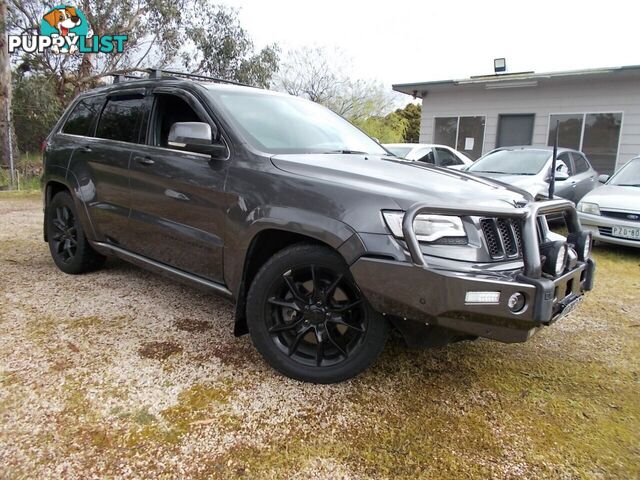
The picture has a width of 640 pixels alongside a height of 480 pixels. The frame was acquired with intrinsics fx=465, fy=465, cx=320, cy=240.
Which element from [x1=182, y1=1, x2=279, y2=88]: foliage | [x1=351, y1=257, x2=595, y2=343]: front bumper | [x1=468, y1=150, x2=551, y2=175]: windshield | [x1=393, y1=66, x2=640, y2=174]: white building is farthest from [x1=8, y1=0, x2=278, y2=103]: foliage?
[x1=351, y1=257, x2=595, y2=343]: front bumper

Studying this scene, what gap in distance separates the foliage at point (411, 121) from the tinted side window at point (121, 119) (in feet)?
74.9

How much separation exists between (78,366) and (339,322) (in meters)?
1.56

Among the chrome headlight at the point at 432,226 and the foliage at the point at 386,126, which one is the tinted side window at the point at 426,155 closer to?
the chrome headlight at the point at 432,226

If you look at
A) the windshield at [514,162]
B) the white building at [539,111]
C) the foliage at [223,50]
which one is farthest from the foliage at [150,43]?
the windshield at [514,162]

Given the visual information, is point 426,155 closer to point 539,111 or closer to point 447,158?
point 447,158

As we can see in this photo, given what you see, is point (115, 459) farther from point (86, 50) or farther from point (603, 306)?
point (86, 50)

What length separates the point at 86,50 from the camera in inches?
533

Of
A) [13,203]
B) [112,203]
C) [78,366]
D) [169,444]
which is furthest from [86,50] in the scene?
[169,444]

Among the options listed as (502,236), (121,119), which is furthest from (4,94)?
(502,236)

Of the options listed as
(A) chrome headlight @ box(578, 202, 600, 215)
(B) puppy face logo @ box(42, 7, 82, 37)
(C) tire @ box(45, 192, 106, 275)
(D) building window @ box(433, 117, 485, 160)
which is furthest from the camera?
Answer: (D) building window @ box(433, 117, 485, 160)

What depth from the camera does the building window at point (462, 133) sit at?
13148mm

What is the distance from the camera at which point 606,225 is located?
20.0 ft

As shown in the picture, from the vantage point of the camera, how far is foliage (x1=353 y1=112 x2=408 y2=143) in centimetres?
2436

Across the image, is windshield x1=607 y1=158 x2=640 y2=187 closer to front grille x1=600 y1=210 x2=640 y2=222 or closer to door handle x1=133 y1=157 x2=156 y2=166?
front grille x1=600 y1=210 x2=640 y2=222
